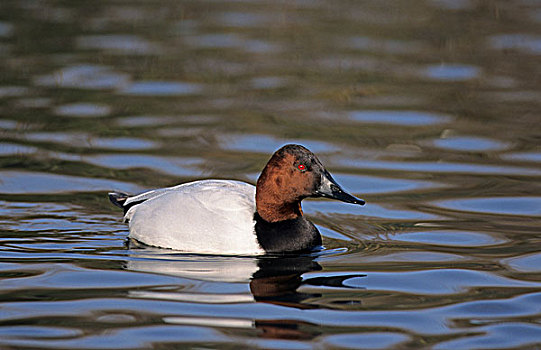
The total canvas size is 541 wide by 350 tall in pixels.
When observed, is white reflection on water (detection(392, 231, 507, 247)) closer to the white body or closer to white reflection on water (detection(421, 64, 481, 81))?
the white body

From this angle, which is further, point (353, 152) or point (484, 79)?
point (484, 79)

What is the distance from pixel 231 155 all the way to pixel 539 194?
335cm

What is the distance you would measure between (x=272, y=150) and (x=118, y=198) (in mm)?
2755

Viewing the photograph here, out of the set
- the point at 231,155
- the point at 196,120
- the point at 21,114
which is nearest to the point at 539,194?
the point at 231,155

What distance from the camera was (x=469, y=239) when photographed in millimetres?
8398

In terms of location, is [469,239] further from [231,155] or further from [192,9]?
[192,9]

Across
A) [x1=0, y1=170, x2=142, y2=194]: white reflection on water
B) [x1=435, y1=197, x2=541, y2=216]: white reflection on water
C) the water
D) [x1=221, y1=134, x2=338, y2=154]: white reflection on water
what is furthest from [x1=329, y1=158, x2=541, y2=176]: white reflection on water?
[x1=0, y1=170, x2=142, y2=194]: white reflection on water

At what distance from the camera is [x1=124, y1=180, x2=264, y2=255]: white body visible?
782 cm

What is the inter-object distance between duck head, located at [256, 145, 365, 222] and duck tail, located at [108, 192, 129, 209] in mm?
1421

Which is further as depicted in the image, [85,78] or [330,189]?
[85,78]

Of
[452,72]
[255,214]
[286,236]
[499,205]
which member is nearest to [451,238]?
[499,205]

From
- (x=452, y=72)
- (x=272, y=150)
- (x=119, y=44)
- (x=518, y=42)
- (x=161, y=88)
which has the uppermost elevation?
(x=518, y=42)

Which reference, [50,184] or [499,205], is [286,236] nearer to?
[499,205]

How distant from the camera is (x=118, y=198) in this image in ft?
28.9
